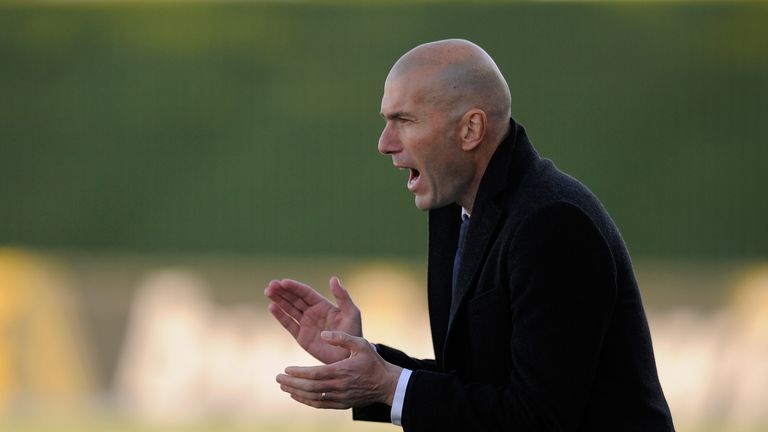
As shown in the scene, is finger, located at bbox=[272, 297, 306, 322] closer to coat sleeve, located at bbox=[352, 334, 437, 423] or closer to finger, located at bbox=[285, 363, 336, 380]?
coat sleeve, located at bbox=[352, 334, 437, 423]

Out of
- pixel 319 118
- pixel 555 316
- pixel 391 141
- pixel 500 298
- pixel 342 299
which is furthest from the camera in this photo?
pixel 319 118

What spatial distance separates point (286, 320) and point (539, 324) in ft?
2.88

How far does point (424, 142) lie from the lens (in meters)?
2.75

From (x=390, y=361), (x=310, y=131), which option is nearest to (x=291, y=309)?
(x=390, y=361)

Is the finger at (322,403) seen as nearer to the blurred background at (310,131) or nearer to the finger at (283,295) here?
the finger at (283,295)

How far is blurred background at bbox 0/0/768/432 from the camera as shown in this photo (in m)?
11.2

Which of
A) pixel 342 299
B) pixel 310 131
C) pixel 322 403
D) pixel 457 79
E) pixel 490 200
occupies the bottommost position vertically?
pixel 322 403

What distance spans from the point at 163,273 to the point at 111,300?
488 mm

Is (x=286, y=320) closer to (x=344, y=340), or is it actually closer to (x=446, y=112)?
(x=344, y=340)

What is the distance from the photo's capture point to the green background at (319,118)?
1141cm

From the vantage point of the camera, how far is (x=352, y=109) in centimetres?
1182

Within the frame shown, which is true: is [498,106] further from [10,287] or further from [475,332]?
[10,287]

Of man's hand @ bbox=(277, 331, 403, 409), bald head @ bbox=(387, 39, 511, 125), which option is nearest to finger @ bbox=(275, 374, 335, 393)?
man's hand @ bbox=(277, 331, 403, 409)

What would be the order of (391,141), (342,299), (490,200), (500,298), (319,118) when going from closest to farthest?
(500,298) → (490,200) → (391,141) → (342,299) → (319,118)
